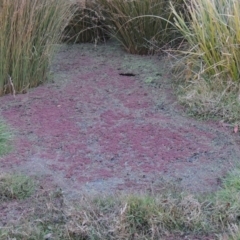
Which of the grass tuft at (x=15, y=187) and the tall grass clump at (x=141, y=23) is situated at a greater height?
the tall grass clump at (x=141, y=23)

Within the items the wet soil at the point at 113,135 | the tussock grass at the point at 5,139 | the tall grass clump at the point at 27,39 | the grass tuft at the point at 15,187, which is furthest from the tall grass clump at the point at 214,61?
the grass tuft at the point at 15,187

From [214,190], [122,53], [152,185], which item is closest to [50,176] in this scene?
[152,185]

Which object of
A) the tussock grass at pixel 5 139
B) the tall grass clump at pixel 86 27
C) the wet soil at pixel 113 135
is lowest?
the wet soil at pixel 113 135

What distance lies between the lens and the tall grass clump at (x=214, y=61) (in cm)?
507

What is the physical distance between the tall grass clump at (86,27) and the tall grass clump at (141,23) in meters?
0.15

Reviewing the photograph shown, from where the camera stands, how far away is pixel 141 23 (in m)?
6.47

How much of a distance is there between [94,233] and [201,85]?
2.29 metres

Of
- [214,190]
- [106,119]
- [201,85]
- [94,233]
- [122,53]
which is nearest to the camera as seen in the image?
[94,233]

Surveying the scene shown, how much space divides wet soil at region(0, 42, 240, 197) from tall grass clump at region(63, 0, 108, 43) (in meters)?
0.86

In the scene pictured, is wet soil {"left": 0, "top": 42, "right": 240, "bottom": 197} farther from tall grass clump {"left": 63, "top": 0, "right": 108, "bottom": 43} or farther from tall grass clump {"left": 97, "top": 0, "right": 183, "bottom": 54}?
tall grass clump {"left": 63, "top": 0, "right": 108, "bottom": 43}

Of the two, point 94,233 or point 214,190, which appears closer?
point 94,233

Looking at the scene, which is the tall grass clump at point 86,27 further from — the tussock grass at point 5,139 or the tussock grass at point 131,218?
the tussock grass at point 131,218

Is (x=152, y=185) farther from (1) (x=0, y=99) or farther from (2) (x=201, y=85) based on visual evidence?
(1) (x=0, y=99)

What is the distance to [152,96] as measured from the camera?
18.0ft
